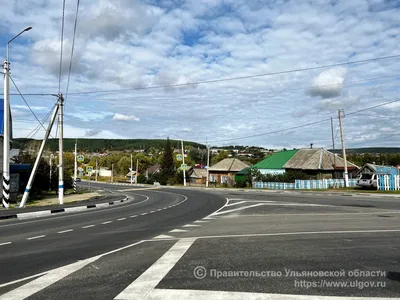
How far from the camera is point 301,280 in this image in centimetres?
559

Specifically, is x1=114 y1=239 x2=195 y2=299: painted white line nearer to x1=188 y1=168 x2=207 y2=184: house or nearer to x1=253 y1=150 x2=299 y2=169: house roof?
x1=253 y1=150 x2=299 y2=169: house roof

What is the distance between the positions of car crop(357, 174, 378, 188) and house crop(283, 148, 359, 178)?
1208 centimetres

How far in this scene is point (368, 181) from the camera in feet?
127

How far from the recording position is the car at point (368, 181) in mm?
38191

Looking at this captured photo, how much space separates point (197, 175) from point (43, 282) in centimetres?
8613

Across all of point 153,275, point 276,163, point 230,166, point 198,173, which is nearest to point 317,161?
point 276,163

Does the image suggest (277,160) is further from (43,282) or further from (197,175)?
(43,282)

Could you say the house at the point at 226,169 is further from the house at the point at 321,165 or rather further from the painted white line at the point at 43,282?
the painted white line at the point at 43,282

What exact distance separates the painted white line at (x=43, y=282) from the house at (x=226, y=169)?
226 feet

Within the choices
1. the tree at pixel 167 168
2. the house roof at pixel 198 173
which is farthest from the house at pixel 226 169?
the tree at pixel 167 168

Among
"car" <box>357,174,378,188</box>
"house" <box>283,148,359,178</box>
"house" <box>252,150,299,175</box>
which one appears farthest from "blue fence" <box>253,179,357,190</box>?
"house" <box>252,150,299,175</box>

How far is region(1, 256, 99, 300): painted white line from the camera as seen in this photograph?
17.1 feet

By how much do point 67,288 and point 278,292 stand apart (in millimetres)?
3071

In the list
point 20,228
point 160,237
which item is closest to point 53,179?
point 20,228
